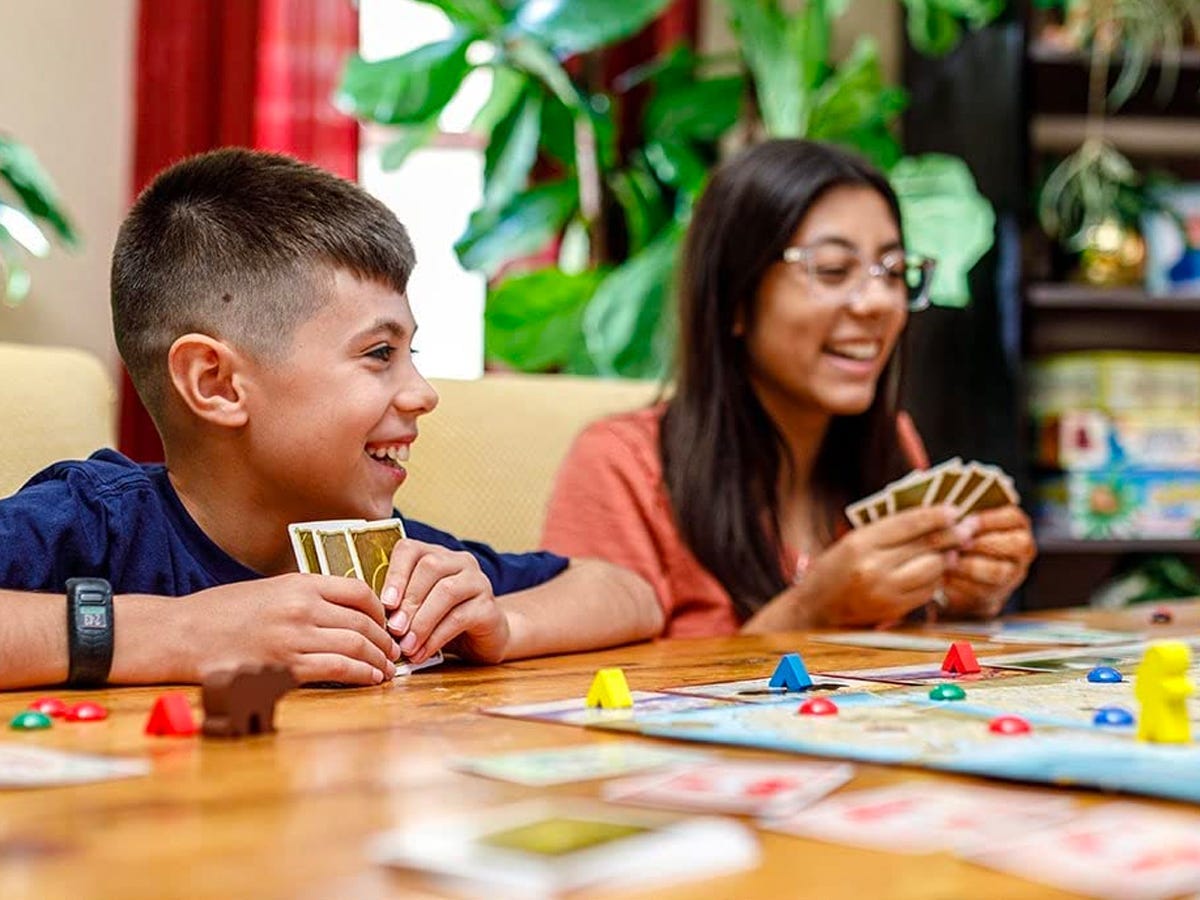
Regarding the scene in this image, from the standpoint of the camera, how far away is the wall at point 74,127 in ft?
11.0

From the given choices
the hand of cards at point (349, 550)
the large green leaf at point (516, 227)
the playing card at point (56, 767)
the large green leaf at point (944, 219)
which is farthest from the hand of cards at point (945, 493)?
the large green leaf at point (516, 227)

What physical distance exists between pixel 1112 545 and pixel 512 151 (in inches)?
65.3

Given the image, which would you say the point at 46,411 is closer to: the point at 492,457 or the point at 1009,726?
the point at 492,457

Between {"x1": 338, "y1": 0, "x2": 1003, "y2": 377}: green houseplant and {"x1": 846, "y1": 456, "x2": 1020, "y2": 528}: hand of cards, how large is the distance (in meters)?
1.32

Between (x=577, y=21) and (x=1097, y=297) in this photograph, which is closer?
(x=577, y=21)

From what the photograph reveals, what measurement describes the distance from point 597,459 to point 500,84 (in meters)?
Result: 1.68

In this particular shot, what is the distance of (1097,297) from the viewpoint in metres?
3.73

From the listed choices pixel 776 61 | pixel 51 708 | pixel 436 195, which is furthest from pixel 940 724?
pixel 436 195

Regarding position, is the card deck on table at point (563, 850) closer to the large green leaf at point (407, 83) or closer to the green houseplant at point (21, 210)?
the green houseplant at point (21, 210)

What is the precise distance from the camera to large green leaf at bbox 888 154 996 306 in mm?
3314

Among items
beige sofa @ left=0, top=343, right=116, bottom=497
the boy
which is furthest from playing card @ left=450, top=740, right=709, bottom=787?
beige sofa @ left=0, top=343, right=116, bottom=497

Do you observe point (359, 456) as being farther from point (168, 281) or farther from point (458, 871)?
point (458, 871)

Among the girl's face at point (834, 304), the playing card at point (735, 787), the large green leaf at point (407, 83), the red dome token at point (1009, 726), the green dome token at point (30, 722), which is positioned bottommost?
the green dome token at point (30, 722)

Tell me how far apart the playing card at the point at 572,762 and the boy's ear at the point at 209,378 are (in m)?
0.64
